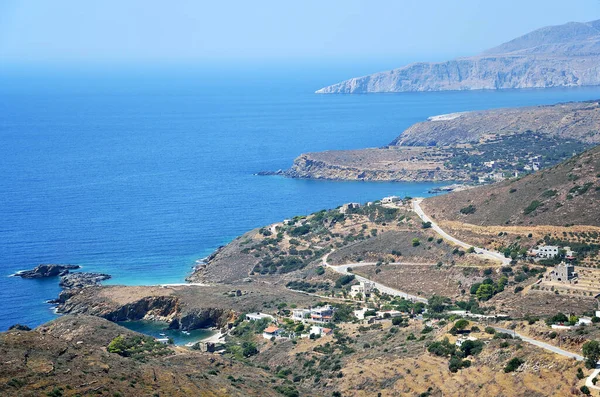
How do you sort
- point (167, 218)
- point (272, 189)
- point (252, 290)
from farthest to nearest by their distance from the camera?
point (272, 189) → point (167, 218) → point (252, 290)

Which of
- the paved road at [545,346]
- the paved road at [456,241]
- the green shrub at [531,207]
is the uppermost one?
the paved road at [545,346]

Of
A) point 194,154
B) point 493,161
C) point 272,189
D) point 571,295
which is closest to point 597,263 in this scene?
point 571,295

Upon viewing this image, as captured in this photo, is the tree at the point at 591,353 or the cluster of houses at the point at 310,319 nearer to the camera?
the tree at the point at 591,353

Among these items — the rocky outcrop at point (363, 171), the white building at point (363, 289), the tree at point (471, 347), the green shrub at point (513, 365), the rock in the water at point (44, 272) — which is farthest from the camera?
the rocky outcrop at point (363, 171)

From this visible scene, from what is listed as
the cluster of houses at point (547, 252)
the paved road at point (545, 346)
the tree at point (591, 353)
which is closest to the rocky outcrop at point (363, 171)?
the cluster of houses at point (547, 252)

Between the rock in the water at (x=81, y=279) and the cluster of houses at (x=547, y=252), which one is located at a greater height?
the cluster of houses at (x=547, y=252)

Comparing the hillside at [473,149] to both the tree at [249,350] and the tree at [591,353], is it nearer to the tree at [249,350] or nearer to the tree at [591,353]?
the tree at [249,350]

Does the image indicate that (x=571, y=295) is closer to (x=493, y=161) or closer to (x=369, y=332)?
(x=369, y=332)

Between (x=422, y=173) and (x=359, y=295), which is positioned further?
(x=422, y=173)
